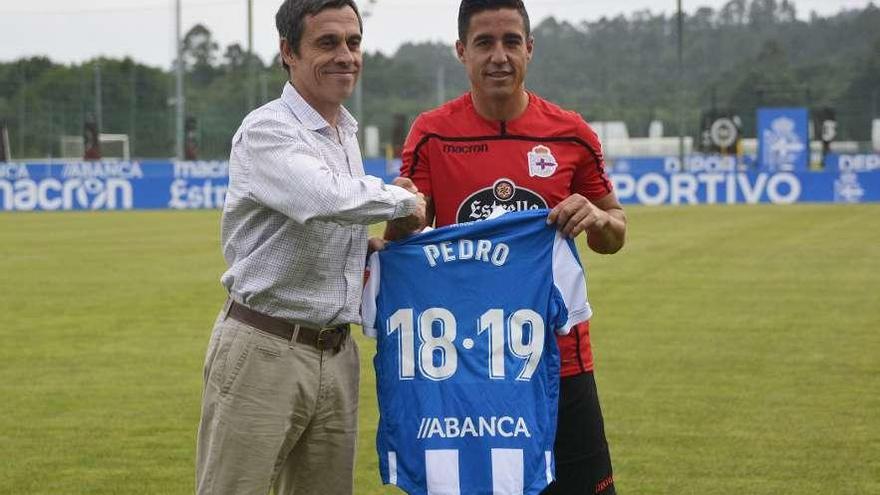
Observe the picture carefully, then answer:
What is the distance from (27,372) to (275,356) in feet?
25.7

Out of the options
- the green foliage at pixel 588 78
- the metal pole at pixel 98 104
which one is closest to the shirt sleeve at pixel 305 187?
the green foliage at pixel 588 78

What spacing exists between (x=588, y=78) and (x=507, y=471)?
190 ft

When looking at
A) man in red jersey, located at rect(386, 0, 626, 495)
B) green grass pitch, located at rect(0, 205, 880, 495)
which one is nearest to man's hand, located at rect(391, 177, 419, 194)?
man in red jersey, located at rect(386, 0, 626, 495)

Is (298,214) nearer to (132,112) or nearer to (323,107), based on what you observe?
(323,107)

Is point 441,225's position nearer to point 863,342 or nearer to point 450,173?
point 450,173

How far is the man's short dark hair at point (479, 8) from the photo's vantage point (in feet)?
17.6

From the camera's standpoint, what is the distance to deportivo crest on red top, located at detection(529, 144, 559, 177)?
212 inches

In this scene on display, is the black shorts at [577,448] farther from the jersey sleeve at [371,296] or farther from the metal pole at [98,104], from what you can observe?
the metal pole at [98,104]

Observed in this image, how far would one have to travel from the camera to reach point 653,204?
129ft

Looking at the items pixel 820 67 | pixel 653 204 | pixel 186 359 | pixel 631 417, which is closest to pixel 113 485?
pixel 631 417

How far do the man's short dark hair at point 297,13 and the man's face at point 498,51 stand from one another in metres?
0.47

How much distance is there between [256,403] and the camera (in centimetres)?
499

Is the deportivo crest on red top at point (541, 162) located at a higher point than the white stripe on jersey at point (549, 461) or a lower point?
higher

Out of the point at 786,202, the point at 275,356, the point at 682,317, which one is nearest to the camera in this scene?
the point at 275,356
